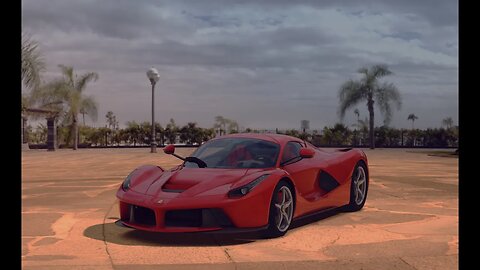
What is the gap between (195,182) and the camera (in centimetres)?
564

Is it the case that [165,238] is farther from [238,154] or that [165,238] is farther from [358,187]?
[358,187]

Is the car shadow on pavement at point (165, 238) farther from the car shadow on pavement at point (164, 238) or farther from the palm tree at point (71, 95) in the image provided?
the palm tree at point (71, 95)

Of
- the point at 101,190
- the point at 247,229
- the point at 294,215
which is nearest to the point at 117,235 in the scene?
the point at 247,229

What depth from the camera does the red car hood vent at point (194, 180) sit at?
555cm

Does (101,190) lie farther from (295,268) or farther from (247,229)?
(295,268)

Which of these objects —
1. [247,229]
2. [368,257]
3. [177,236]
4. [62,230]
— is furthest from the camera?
[62,230]

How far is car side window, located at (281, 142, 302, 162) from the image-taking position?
21.3 feet

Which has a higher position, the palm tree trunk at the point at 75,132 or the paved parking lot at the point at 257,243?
the palm tree trunk at the point at 75,132

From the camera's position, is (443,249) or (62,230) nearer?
(443,249)

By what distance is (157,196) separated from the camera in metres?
5.54

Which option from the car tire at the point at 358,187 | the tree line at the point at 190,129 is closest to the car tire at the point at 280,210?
the car tire at the point at 358,187

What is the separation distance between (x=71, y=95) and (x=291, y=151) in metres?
41.0

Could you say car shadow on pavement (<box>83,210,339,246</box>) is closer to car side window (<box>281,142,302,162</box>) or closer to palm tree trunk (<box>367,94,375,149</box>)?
car side window (<box>281,142,302,162</box>)
